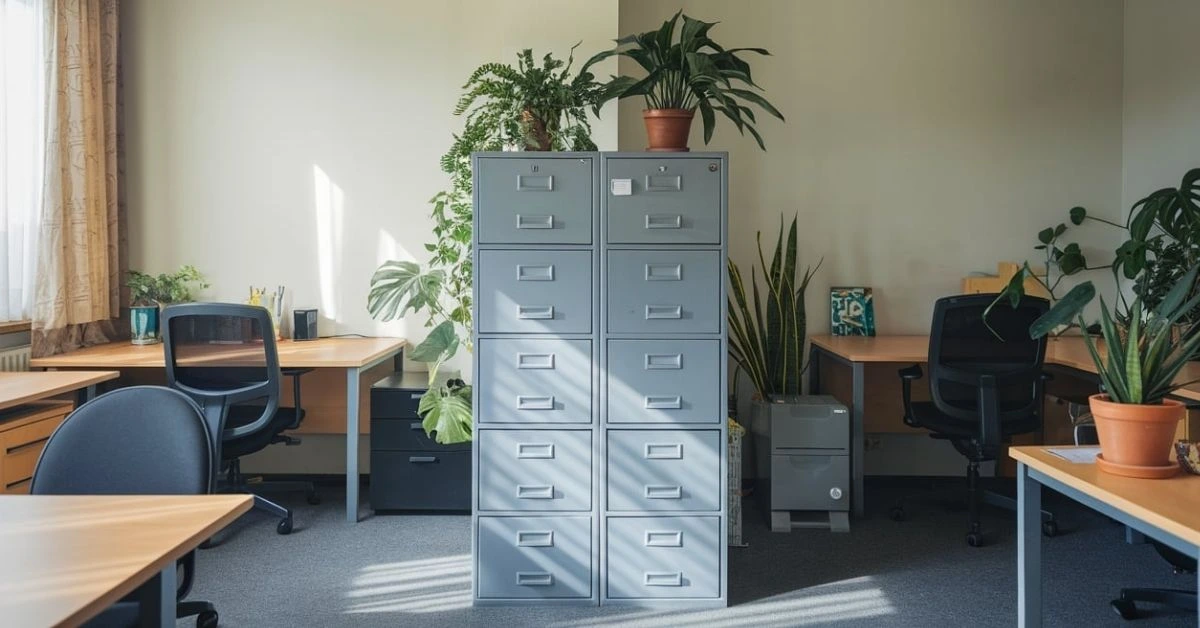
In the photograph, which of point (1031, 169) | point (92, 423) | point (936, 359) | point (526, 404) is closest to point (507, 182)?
point (526, 404)

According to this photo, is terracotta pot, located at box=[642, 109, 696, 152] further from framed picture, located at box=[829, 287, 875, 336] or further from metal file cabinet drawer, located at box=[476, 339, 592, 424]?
framed picture, located at box=[829, 287, 875, 336]

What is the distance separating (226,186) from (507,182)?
2.23 m

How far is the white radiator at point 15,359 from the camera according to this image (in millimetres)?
3570

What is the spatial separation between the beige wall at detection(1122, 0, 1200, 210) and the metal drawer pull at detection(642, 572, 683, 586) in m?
3.23

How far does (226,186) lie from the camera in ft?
14.3

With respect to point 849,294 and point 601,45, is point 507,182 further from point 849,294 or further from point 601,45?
point 849,294

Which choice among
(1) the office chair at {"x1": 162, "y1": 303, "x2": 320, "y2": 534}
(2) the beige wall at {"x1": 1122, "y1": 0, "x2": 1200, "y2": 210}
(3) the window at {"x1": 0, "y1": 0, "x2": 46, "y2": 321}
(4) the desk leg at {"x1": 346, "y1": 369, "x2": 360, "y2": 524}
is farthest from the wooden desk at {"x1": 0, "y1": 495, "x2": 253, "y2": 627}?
(2) the beige wall at {"x1": 1122, "y1": 0, "x2": 1200, "y2": 210}

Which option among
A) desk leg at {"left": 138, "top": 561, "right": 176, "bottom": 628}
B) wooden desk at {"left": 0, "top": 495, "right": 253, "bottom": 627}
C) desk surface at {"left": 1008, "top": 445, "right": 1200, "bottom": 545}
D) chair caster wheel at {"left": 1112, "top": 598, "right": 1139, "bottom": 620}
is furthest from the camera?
chair caster wheel at {"left": 1112, "top": 598, "right": 1139, "bottom": 620}

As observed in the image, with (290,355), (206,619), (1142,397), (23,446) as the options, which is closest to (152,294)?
(290,355)

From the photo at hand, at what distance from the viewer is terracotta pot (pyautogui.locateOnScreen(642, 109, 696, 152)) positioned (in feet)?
9.62

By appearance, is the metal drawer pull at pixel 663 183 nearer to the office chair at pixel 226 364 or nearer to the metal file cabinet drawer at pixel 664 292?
the metal file cabinet drawer at pixel 664 292

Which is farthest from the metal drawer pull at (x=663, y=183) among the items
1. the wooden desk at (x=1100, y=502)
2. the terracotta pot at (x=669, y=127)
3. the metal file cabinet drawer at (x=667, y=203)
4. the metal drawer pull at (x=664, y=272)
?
the wooden desk at (x=1100, y=502)

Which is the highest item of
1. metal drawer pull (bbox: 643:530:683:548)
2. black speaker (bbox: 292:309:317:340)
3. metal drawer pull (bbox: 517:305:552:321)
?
metal drawer pull (bbox: 517:305:552:321)

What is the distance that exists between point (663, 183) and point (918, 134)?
2.26 metres
